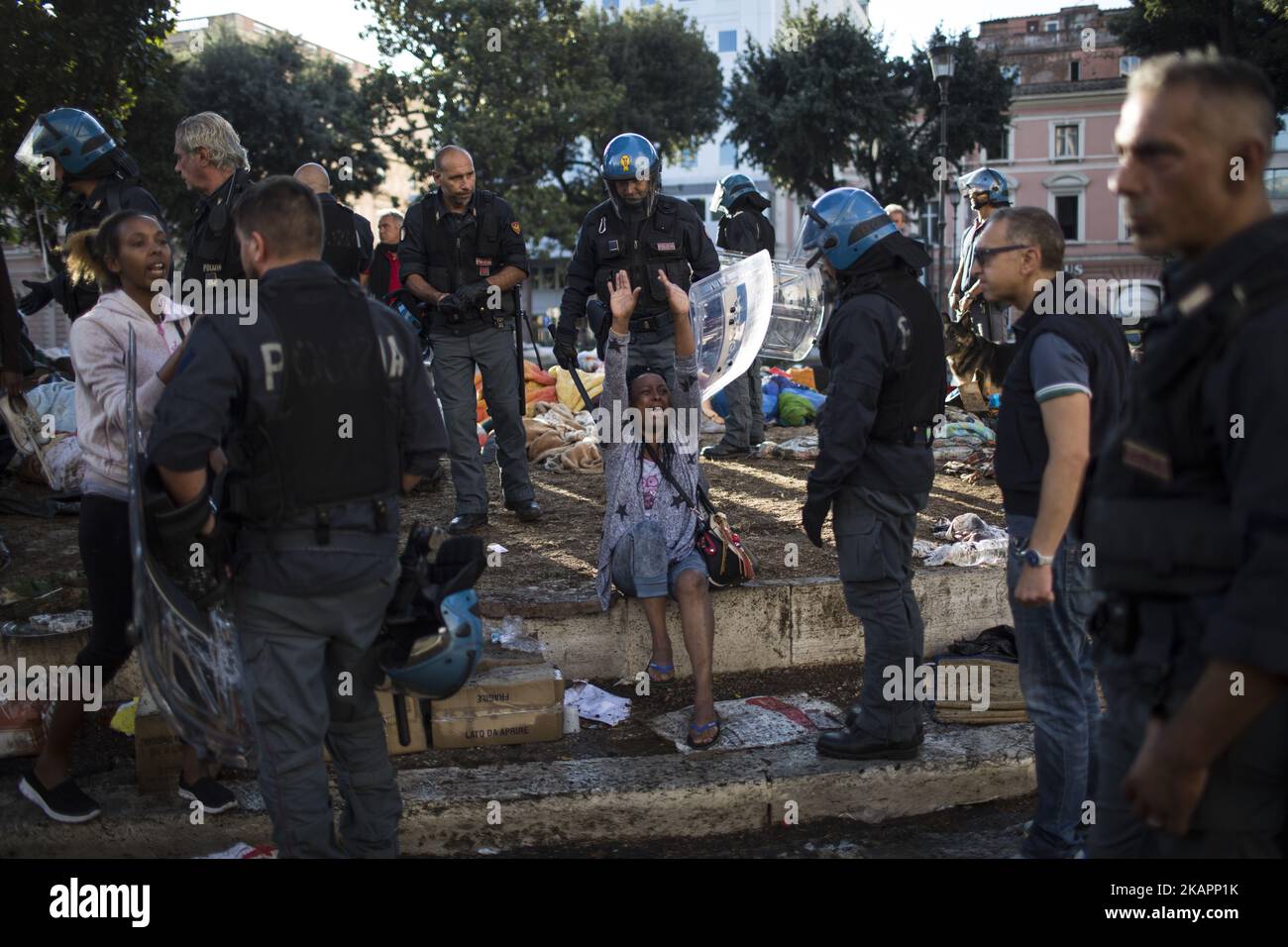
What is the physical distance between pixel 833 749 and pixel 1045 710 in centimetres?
115

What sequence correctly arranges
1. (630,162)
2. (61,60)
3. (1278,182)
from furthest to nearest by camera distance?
(1278,182) → (61,60) → (630,162)

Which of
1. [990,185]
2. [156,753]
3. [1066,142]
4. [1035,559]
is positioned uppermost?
[1066,142]

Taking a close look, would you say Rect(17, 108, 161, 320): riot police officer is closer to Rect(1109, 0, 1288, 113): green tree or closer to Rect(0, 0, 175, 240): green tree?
Rect(0, 0, 175, 240): green tree

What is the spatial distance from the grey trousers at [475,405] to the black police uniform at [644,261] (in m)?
0.42

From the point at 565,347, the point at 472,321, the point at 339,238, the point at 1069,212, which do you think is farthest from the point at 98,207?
the point at 1069,212

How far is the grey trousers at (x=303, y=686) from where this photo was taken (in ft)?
10.8

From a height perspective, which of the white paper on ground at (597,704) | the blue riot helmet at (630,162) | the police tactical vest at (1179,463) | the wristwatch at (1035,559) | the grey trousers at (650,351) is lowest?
the white paper on ground at (597,704)

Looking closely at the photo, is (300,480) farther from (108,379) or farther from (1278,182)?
(1278,182)

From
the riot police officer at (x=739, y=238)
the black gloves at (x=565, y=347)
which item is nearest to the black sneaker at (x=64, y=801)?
the black gloves at (x=565, y=347)

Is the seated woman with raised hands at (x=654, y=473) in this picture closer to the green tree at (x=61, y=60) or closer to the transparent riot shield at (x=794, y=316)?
the transparent riot shield at (x=794, y=316)

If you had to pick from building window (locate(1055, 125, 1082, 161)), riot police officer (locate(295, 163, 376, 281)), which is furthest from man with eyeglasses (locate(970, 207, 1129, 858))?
building window (locate(1055, 125, 1082, 161))

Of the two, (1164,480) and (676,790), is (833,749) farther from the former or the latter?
(1164,480)

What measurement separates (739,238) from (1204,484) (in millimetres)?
7211

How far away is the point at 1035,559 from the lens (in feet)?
12.0
